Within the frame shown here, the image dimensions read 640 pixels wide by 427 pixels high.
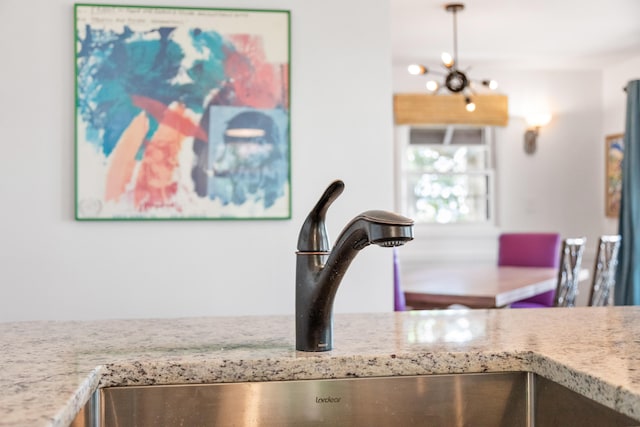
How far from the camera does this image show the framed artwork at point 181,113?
8.64 feet

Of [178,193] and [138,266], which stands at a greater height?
[178,193]

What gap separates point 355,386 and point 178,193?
1.66 m

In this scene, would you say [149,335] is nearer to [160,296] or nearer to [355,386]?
[355,386]

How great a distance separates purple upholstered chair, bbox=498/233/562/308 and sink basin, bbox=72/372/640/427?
4.53 meters

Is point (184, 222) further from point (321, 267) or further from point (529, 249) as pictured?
point (529, 249)

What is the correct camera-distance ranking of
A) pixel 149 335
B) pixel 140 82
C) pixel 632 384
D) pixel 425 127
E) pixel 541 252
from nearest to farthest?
pixel 632 384
pixel 149 335
pixel 140 82
pixel 541 252
pixel 425 127

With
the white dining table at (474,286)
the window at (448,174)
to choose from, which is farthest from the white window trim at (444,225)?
the white dining table at (474,286)

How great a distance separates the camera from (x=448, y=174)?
6473 mm

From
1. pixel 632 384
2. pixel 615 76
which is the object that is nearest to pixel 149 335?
pixel 632 384

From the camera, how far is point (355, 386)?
1.16 m

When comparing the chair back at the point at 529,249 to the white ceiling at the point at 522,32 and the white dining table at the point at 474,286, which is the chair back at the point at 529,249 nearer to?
the white dining table at the point at 474,286

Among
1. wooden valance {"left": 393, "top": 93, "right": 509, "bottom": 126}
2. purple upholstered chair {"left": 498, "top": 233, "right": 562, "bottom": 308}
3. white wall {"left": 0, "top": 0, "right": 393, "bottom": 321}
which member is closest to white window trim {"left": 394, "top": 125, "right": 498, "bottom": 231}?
wooden valance {"left": 393, "top": 93, "right": 509, "bottom": 126}

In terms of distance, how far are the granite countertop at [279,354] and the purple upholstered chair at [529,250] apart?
409 centimetres

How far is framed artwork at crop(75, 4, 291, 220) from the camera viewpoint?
263 cm
